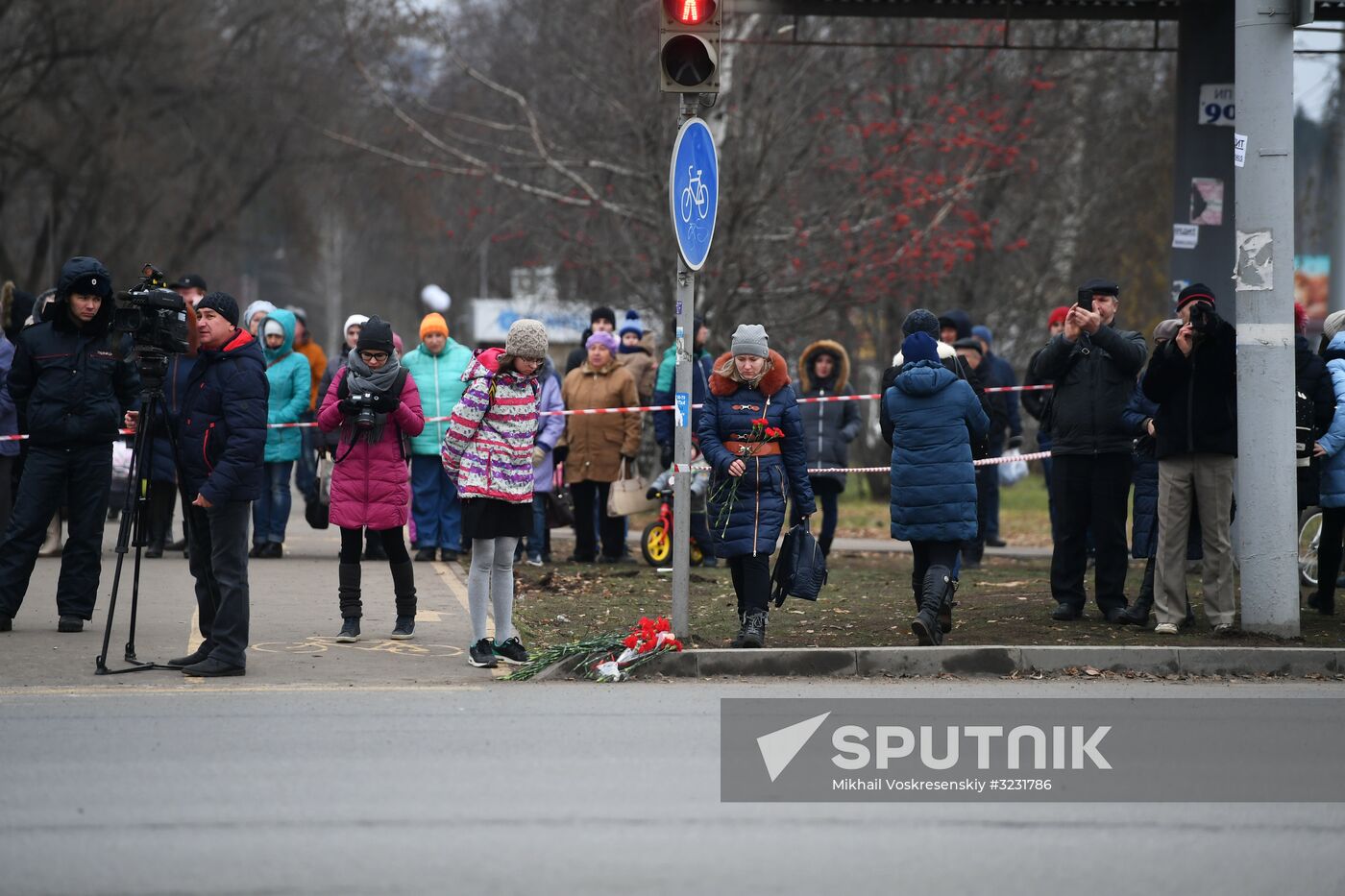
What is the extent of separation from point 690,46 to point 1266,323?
151 inches

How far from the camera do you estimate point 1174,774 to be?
7109 millimetres

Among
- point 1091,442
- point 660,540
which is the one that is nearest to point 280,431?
point 660,540

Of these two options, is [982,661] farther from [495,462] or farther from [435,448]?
[435,448]

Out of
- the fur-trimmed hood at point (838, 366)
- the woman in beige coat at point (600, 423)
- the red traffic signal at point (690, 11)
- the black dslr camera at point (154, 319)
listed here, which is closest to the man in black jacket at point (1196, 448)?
the red traffic signal at point (690, 11)

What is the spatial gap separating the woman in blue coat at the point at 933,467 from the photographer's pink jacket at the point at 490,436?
2.21 meters

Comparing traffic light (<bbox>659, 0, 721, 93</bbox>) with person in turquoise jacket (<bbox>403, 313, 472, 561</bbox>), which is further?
person in turquoise jacket (<bbox>403, 313, 472, 561</bbox>)

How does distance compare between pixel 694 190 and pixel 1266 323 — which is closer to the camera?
pixel 694 190

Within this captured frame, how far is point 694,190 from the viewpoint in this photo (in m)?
9.96

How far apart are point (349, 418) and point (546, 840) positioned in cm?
507

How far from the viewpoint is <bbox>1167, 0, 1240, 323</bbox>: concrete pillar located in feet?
48.0

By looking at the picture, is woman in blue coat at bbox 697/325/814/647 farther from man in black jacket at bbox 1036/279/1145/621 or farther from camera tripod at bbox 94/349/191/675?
camera tripod at bbox 94/349/191/675

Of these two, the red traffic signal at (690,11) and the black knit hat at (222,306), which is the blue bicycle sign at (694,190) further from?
the black knit hat at (222,306)

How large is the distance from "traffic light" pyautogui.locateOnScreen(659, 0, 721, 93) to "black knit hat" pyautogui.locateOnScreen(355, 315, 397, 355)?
227 cm

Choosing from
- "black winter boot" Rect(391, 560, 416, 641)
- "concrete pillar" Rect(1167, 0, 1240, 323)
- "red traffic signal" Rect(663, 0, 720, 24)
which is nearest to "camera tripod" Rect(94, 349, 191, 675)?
"black winter boot" Rect(391, 560, 416, 641)
